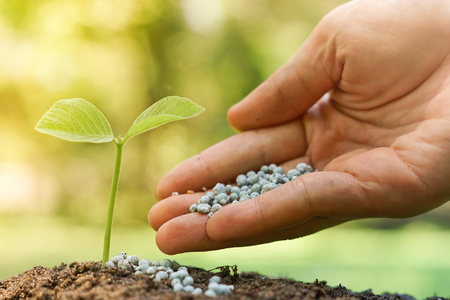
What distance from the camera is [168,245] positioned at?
3.98 feet

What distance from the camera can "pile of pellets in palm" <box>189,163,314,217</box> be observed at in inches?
49.6

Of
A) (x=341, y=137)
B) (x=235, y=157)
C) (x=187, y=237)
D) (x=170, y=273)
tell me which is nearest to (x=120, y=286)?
(x=170, y=273)

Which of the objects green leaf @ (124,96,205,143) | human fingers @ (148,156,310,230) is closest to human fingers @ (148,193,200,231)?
human fingers @ (148,156,310,230)

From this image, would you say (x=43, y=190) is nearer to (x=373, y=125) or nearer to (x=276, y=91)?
(x=276, y=91)

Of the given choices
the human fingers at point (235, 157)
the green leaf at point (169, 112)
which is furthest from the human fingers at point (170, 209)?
the green leaf at point (169, 112)

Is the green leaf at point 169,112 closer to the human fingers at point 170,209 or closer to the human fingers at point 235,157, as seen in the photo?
the human fingers at point 170,209

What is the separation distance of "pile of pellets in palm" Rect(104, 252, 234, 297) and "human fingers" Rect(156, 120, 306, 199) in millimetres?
386

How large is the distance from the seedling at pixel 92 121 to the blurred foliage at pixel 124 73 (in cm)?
252

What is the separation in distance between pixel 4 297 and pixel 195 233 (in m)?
0.50

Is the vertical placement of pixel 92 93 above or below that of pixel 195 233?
above

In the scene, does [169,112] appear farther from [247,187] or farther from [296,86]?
[296,86]

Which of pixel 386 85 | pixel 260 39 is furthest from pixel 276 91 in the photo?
pixel 260 39

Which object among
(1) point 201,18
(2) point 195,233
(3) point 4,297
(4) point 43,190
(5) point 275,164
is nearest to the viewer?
(3) point 4,297

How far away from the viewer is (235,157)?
1562 millimetres
